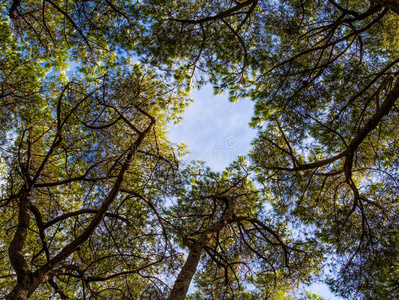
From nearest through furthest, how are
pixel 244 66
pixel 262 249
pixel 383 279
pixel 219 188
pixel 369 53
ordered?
pixel 383 279 → pixel 369 53 → pixel 244 66 → pixel 262 249 → pixel 219 188

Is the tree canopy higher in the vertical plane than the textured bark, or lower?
higher

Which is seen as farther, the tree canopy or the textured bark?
the tree canopy

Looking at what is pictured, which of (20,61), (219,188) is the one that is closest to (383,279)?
(219,188)

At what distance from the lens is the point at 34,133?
6.64m

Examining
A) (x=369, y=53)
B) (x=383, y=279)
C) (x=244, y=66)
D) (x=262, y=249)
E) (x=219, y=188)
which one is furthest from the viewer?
(x=219, y=188)

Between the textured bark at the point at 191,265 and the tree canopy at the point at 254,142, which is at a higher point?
the tree canopy at the point at 254,142

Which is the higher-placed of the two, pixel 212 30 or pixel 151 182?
pixel 212 30

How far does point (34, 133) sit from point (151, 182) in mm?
4182

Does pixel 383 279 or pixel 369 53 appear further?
pixel 369 53

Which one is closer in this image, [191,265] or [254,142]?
[191,265]

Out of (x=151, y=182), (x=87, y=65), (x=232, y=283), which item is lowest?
(x=232, y=283)

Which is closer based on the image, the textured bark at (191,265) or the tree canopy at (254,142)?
the textured bark at (191,265)

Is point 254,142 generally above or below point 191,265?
above

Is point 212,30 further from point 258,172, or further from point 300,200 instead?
point 300,200
